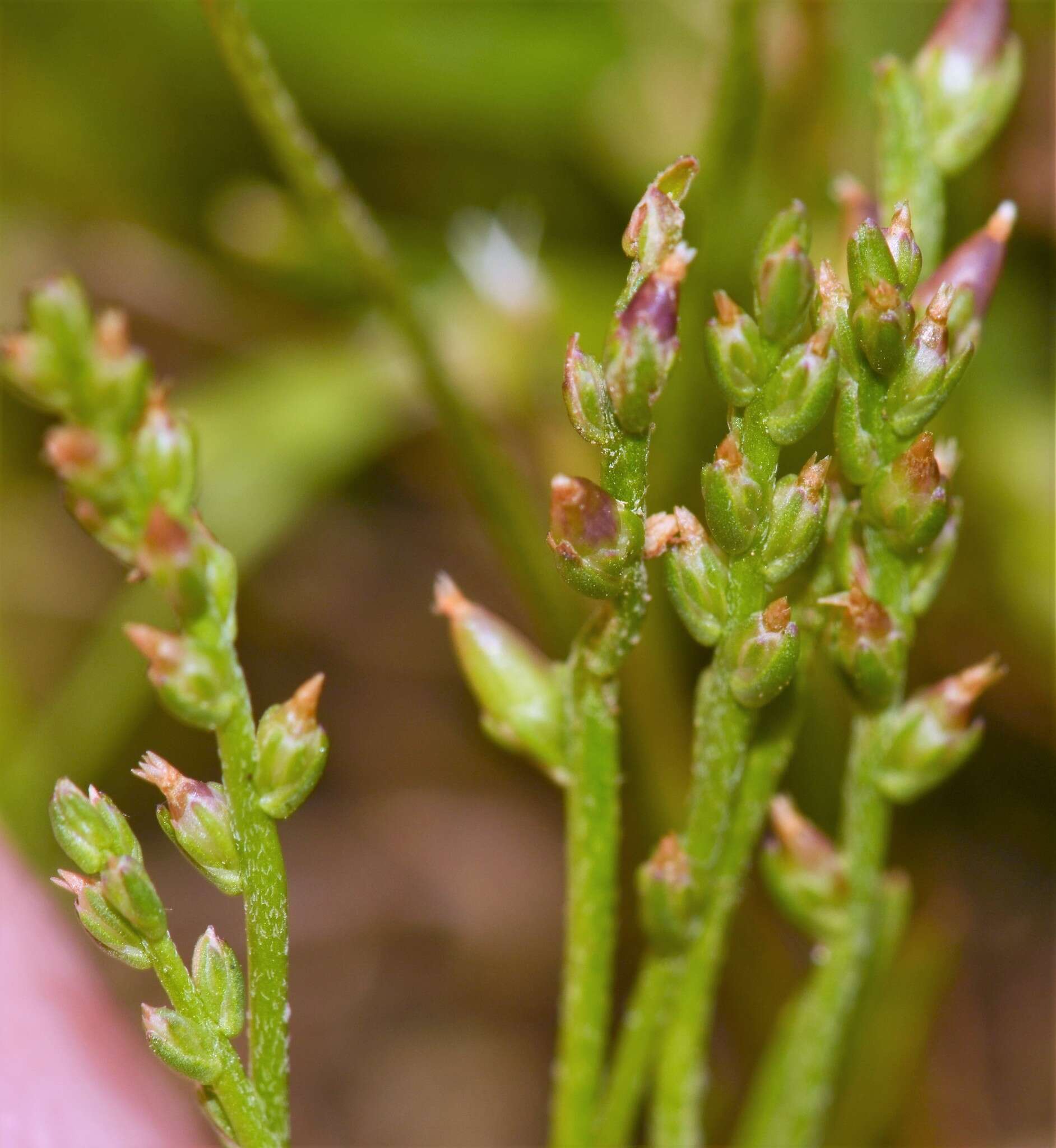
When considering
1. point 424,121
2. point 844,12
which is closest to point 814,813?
point 844,12

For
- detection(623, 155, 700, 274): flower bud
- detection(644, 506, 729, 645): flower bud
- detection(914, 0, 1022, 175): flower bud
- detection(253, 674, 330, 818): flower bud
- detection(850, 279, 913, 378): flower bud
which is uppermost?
detection(914, 0, 1022, 175): flower bud

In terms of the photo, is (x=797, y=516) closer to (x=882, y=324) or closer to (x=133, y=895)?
(x=882, y=324)

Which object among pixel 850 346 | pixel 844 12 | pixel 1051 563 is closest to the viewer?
pixel 850 346

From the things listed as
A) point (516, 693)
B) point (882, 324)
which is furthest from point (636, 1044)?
point (882, 324)

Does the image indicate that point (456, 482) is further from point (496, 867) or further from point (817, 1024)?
point (817, 1024)

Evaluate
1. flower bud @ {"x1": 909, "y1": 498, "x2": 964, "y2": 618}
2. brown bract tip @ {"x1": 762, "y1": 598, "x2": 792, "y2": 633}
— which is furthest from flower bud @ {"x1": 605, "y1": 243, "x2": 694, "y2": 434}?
flower bud @ {"x1": 909, "y1": 498, "x2": 964, "y2": 618}

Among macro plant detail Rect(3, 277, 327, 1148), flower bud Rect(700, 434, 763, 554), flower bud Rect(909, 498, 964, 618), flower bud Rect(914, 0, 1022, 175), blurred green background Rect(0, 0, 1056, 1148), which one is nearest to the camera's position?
macro plant detail Rect(3, 277, 327, 1148)

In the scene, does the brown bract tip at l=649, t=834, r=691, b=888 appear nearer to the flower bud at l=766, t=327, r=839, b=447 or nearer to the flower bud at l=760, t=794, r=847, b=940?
the flower bud at l=760, t=794, r=847, b=940

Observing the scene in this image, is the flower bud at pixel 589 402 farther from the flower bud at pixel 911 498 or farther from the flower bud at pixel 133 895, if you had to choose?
the flower bud at pixel 133 895
